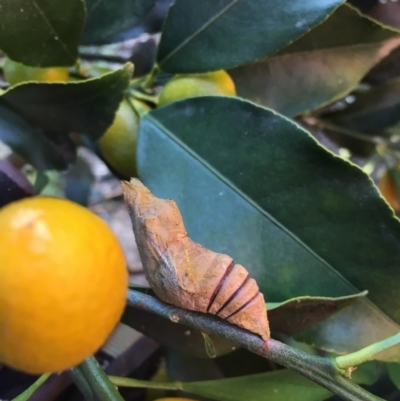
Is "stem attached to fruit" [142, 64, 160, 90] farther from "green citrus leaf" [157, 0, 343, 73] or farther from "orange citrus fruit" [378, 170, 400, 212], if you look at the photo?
"orange citrus fruit" [378, 170, 400, 212]

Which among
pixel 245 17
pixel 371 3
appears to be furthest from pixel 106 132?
pixel 371 3

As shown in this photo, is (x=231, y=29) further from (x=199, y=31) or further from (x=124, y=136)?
(x=124, y=136)

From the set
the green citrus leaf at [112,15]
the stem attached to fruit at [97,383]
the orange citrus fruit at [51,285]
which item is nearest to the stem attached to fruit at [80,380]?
the stem attached to fruit at [97,383]

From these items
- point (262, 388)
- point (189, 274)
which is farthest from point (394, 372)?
point (189, 274)

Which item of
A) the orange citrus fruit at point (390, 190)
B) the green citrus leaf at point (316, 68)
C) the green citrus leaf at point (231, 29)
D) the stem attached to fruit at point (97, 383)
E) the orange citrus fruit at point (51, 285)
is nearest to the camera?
the orange citrus fruit at point (51, 285)

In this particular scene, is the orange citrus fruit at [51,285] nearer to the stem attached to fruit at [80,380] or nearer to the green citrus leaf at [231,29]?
the stem attached to fruit at [80,380]

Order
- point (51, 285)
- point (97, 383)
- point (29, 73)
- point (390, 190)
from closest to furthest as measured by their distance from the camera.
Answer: point (51, 285)
point (97, 383)
point (29, 73)
point (390, 190)

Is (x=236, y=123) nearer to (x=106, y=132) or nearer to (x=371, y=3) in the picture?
(x=106, y=132)
